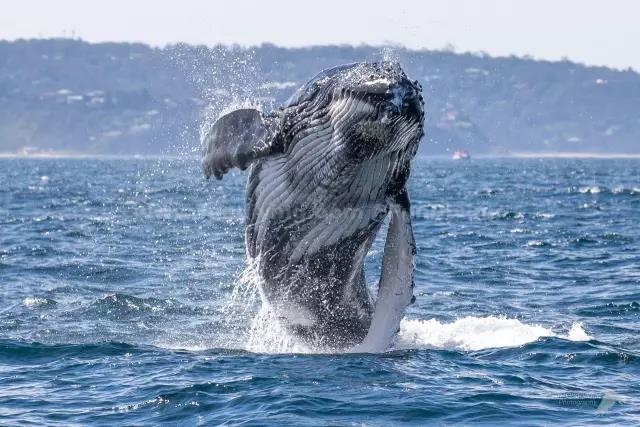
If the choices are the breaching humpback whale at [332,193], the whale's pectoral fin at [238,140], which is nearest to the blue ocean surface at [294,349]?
the breaching humpback whale at [332,193]

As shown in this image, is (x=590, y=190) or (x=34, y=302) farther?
(x=590, y=190)

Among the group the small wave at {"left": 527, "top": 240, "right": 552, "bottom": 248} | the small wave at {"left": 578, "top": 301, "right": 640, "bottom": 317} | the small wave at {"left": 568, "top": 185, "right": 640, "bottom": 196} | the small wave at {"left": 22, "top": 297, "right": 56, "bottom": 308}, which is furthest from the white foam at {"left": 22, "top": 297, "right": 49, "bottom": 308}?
the small wave at {"left": 568, "top": 185, "right": 640, "bottom": 196}

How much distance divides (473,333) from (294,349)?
3.03m

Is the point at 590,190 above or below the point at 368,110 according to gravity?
below

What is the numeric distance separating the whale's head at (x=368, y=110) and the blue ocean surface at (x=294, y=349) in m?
1.69

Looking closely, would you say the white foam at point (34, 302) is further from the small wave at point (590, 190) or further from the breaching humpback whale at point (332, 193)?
the small wave at point (590, 190)

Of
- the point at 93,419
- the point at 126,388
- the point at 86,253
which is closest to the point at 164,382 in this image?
the point at 126,388

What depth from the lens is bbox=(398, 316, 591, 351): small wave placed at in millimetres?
15586

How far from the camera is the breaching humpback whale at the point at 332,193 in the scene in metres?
12.5

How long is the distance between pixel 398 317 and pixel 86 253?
574 inches

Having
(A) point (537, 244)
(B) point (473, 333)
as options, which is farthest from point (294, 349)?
(A) point (537, 244)

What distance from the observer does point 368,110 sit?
40.5 feet

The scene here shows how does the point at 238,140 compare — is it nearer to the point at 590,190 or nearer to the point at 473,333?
the point at 473,333

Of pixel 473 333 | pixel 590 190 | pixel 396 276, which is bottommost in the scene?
pixel 590 190
